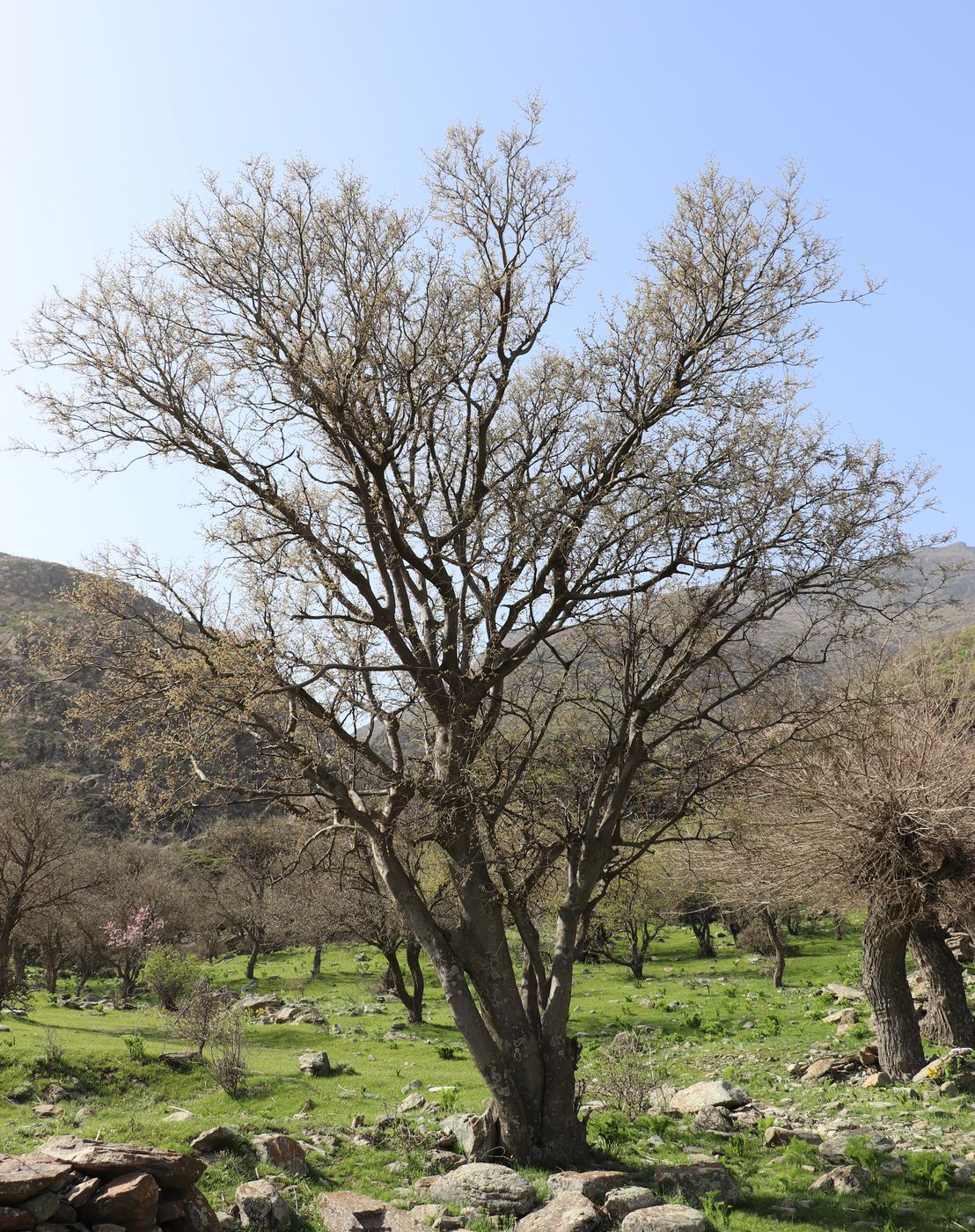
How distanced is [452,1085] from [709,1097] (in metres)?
5.94

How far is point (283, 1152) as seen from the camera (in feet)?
34.8

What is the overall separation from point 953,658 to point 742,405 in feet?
45.9

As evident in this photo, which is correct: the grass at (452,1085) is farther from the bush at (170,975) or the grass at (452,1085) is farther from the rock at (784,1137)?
the bush at (170,975)

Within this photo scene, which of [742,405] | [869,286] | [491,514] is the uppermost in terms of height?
[869,286]

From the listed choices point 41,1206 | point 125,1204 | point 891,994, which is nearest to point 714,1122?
point 891,994

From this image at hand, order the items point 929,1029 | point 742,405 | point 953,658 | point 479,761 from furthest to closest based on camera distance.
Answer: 1. point 953,658
2. point 929,1029
3. point 742,405
4. point 479,761

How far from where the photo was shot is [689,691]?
12.6 metres

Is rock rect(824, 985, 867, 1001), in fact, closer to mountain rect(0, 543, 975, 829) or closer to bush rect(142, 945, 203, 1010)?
mountain rect(0, 543, 975, 829)

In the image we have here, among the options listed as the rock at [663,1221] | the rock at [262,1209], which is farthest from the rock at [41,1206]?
the rock at [663,1221]

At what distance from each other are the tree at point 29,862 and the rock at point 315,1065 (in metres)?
10.5

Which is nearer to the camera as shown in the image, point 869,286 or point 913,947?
point 869,286

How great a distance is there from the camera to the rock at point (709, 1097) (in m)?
13.9

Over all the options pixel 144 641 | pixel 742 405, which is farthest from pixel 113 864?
pixel 742 405

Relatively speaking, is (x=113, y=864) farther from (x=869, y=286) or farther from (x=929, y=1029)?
(x=869, y=286)
